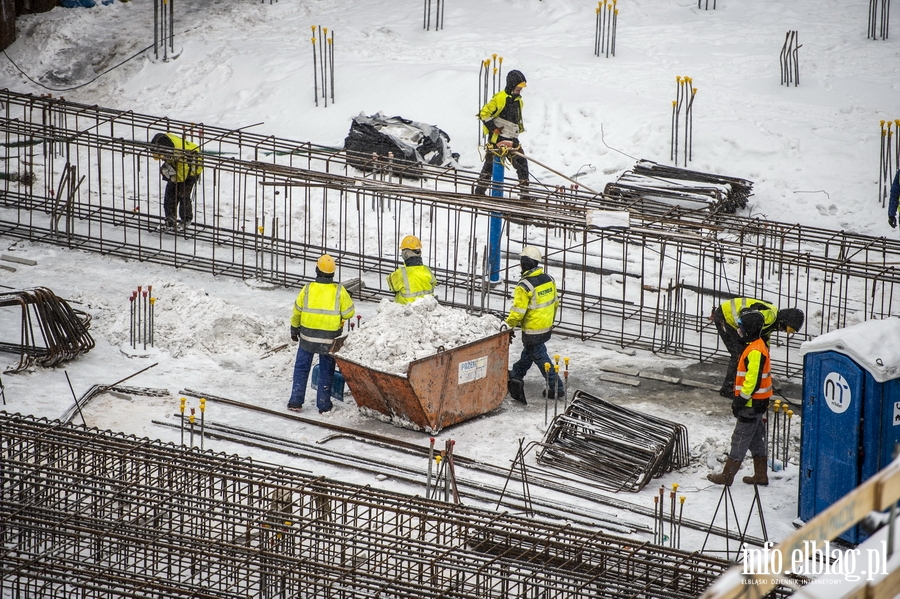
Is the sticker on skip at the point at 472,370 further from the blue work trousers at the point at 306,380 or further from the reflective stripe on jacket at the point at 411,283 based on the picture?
the blue work trousers at the point at 306,380

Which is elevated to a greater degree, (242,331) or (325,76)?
(325,76)

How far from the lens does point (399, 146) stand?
19.5 meters

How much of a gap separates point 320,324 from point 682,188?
7.79 meters

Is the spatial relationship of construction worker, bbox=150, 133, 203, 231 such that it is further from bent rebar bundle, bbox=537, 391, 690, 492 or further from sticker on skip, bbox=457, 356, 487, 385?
bent rebar bundle, bbox=537, 391, 690, 492

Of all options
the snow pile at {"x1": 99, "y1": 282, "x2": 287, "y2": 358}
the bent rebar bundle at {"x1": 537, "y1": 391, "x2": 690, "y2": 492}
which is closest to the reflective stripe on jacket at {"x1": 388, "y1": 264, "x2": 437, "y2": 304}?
the snow pile at {"x1": 99, "y1": 282, "x2": 287, "y2": 358}

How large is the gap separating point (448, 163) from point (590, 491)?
9.89 meters

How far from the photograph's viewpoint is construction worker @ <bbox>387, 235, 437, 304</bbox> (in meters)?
13.5

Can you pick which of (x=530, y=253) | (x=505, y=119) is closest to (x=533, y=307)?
(x=530, y=253)

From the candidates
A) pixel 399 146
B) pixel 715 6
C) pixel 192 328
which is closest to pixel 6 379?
pixel 192 328

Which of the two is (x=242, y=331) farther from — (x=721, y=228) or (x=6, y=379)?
(x=721, y=228)

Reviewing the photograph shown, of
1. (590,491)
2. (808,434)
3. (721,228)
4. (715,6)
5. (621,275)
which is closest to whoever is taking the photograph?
(808,434)

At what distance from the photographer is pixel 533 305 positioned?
1325cm

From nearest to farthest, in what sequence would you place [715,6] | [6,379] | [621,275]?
1. [6,379]
2. [621,275]
3. [715,6]

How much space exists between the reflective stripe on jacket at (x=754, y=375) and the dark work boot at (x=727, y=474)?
22.2 inches
